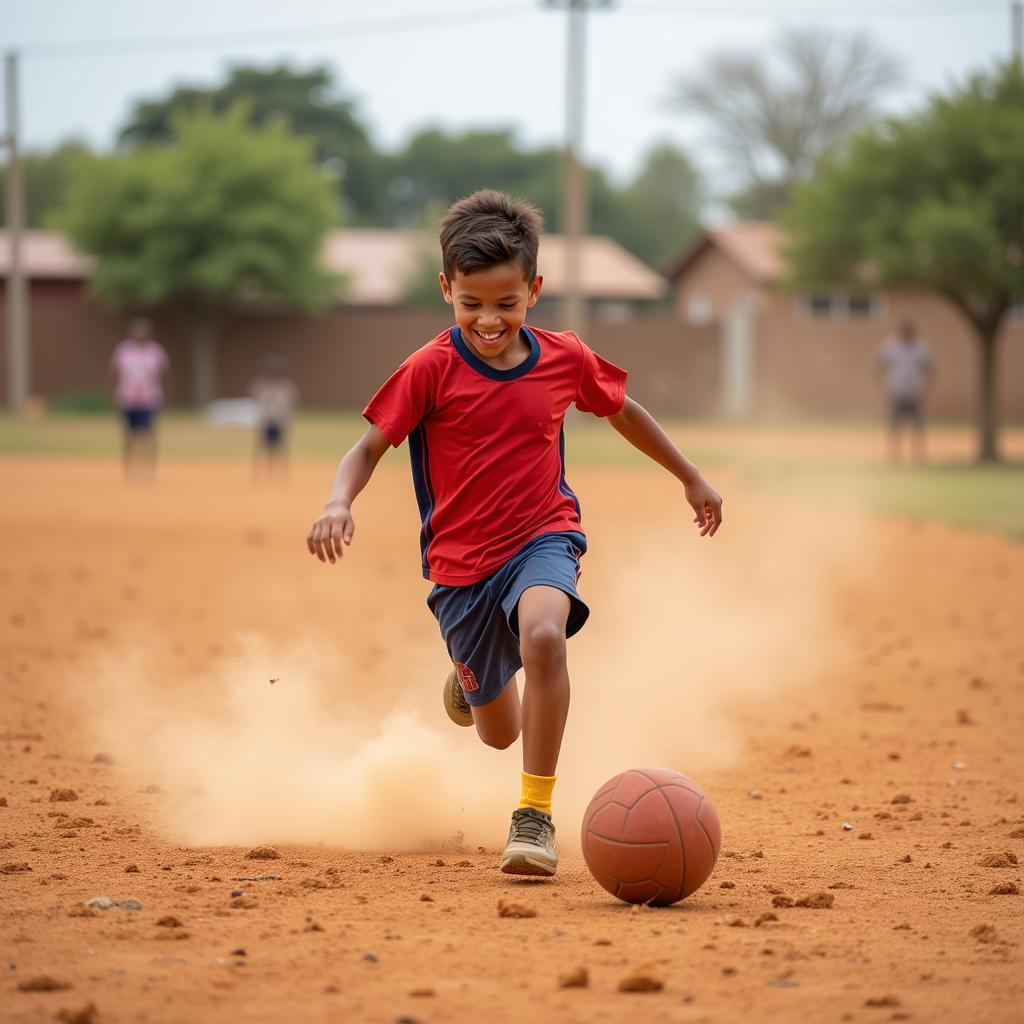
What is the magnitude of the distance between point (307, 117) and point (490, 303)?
240ft

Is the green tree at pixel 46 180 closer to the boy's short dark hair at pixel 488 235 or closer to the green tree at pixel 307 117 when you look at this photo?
the green tree at pixel 307 117

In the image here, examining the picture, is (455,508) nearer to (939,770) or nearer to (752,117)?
(939,770)

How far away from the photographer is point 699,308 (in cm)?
4722

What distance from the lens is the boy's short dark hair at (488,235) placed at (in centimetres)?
442

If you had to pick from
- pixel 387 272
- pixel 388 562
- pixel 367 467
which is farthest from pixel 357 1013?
pixel 387 272

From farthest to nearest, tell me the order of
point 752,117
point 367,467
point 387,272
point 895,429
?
point 752,117, point 387,272, point 895,429, point 367,467

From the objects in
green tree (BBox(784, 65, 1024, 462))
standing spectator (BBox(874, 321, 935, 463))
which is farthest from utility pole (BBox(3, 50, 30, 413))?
standing spectator (BBox(874, 321, 935, 463))

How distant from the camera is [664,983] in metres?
3.40

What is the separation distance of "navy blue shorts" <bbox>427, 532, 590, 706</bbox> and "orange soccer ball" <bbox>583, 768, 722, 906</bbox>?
1.80 ft

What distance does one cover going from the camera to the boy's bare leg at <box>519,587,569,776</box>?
4305 mm

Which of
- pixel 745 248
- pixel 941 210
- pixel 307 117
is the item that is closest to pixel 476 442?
pixel 941 210

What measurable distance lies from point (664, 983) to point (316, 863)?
1.48 meters

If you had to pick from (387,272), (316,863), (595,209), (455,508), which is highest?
(595,209)

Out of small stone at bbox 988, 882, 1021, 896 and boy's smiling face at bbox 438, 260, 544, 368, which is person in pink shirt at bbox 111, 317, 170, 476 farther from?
small stone at bbox 988, 882, 1021, 896
